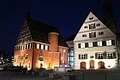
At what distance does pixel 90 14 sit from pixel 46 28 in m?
21.4

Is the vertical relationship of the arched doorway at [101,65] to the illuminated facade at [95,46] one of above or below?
below

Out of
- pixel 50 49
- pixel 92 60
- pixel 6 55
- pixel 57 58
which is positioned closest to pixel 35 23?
pixel 50 49

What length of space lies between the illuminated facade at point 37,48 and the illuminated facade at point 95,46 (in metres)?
11.9

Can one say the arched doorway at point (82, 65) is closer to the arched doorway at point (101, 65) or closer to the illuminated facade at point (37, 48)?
the arched doorway at point (101, 65)

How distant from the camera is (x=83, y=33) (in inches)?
1905

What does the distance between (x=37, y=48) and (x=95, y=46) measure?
1827 cm

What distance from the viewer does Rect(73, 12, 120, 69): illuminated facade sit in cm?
4344

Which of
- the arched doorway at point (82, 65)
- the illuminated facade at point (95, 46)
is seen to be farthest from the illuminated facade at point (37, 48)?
the arched doorway at point (82, 65)

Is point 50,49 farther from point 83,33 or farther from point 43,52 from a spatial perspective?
point 83,33

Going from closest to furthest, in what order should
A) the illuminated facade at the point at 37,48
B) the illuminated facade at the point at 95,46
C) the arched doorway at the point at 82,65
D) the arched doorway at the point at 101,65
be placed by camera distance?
the illuminated facade at the point at 95,46
the arched doorway at the point at 101,65
the arched doorway at the point at 82,65
the illuminated facade at the point at 37,48

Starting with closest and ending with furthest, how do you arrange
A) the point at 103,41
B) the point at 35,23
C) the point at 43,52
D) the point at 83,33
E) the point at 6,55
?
the point at 103,41 < the point at 83,33 < the point at 43,52 < the point at 35,23 < the point at 6,55

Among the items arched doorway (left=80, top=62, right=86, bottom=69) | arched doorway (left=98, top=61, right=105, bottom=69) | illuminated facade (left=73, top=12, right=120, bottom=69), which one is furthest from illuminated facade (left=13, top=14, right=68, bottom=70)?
arched doorway (left=98, top=61, right=105, bottom=69)

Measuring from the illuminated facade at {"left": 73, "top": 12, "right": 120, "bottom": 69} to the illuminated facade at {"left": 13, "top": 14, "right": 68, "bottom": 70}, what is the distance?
39.0 feet

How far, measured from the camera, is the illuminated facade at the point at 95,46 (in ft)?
143
